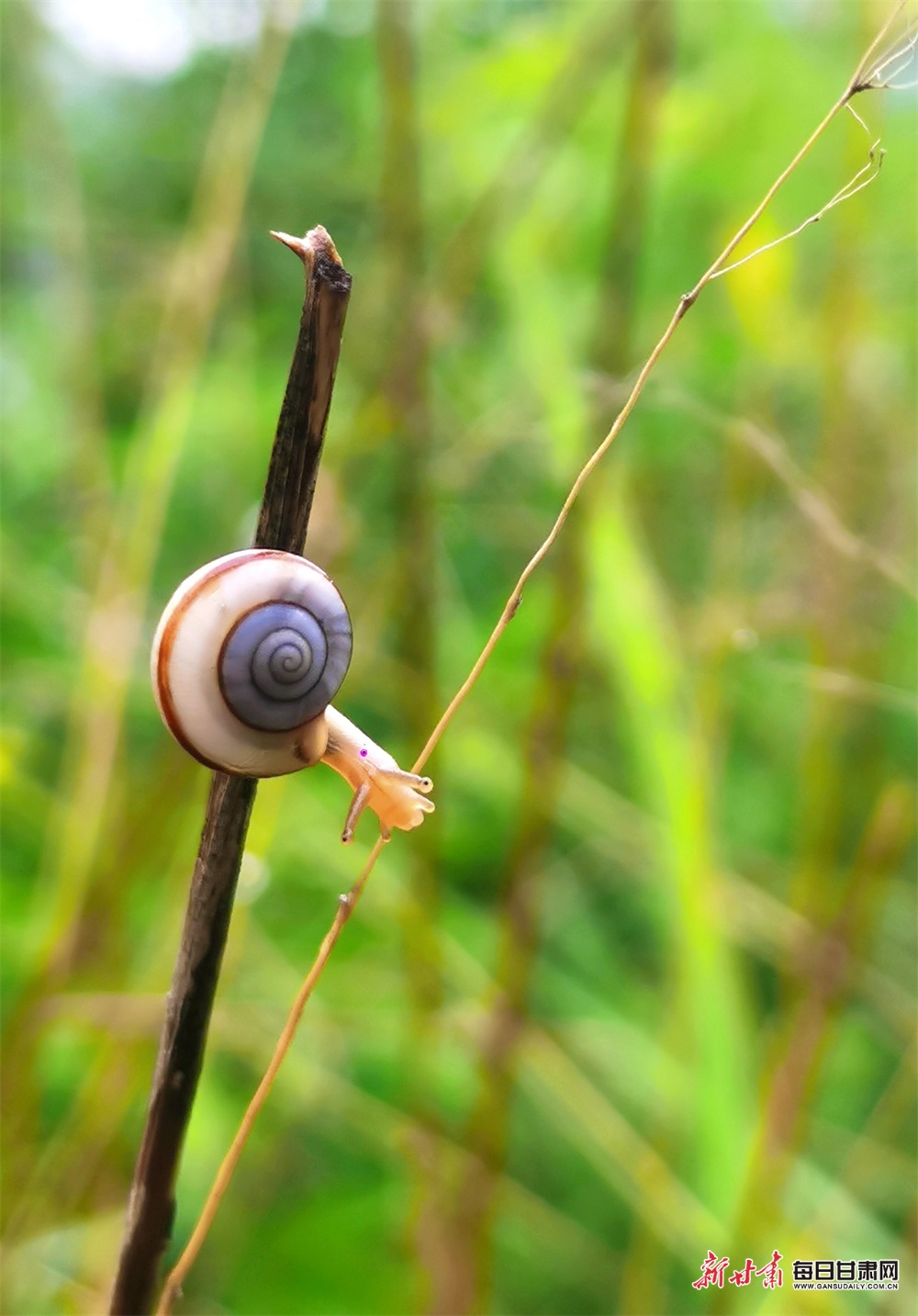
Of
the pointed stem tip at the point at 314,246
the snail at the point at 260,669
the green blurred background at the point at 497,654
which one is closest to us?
the pointed stem tip at the point at 314,246

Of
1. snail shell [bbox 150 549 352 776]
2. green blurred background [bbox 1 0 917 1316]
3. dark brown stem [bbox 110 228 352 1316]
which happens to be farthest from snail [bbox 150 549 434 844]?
green blurred background [bbox 1 0 917 1316]

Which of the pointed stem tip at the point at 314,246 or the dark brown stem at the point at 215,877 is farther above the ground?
the pointed stem tip at the point at 314,246

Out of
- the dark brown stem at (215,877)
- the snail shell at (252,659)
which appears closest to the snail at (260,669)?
the snail shell at (252,659)

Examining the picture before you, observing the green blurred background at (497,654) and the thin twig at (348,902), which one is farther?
the green blurred background at (497,654)

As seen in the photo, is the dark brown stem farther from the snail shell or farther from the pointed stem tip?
the snail shell

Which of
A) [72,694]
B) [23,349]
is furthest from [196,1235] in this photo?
[23,349]

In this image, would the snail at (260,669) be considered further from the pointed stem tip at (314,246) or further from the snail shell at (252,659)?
the pointed stem tip at (314,246)
